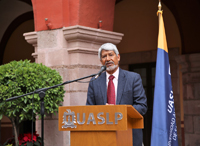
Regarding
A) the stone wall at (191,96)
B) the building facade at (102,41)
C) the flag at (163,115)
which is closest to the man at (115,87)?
the flag at (163,115)

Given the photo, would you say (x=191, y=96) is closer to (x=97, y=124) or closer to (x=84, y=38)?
(x=84, y=38)

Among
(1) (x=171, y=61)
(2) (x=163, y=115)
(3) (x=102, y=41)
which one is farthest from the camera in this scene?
(1) (x=171, y=61)

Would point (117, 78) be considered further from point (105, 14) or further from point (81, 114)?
point (105, 14)

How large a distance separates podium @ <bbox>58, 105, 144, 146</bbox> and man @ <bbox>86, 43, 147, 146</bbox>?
634 mm

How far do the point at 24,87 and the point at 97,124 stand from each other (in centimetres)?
238

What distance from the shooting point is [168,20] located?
29.3ft

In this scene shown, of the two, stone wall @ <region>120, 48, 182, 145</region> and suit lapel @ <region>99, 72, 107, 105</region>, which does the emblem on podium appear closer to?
suit lapel @ <region>99, 72, 107, 105</region>

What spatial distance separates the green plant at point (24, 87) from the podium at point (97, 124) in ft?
6.46

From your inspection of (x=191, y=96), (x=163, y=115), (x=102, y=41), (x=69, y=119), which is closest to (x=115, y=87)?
(x=163, y=115)

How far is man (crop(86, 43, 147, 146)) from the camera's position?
389 cm

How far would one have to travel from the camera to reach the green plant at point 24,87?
16.7 ft

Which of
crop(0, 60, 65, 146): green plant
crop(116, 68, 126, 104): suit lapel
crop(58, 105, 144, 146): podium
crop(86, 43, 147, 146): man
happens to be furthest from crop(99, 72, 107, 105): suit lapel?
crop(0, 60, 65, 146): green plant

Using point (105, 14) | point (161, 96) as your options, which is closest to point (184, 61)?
point (105, 14)

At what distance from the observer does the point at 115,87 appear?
13.1ft
